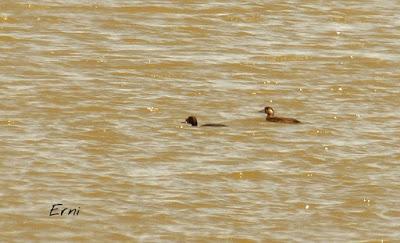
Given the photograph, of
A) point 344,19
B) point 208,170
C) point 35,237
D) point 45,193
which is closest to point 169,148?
point 208,170

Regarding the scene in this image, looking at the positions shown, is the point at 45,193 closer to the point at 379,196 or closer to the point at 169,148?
the point at 169,148

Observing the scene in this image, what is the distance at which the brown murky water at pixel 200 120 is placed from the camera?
14.6 meters

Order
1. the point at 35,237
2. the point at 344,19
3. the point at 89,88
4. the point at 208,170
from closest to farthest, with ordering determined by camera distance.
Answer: the point at 35,237, the point at 208,170, the point at 89,88, the point at 344,19

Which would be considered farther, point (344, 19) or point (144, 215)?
point (344, 19)

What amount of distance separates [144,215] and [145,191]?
31.7 inches

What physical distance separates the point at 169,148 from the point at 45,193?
2.32 metres

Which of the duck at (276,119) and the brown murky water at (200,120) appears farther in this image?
the duck at (276,119)

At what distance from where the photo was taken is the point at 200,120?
1839cm

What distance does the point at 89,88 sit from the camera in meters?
19.5

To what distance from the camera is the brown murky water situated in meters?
14.6

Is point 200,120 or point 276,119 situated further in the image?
point 200,120

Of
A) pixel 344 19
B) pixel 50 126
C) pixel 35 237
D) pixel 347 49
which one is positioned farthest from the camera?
pixel 344 19

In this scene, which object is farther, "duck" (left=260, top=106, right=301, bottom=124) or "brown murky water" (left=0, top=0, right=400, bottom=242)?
"duck" (left=260, top=106, right=301, bottom=124)

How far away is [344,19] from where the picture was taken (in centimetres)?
2469
